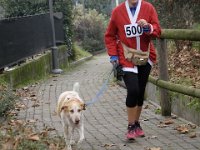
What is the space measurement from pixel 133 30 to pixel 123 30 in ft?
0.49

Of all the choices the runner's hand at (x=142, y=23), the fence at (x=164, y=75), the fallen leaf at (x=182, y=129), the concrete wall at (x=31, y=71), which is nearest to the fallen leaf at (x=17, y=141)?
the runner's hand at (x=142, y=23)

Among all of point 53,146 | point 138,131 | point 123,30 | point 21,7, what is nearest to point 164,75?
point 138,131

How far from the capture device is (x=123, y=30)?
746 cm

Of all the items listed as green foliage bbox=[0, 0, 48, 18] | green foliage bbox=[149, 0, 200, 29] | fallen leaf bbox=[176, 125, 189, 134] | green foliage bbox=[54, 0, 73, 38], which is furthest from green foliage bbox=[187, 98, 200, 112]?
green foliage bbox=[54, 0, 73, 38]

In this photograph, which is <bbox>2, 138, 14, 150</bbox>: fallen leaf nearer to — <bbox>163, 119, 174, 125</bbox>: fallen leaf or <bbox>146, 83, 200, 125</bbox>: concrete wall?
<bbox>146, 83, 200, 125</bbox>: concrete wall

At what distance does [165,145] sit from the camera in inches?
287

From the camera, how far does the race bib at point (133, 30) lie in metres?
7.36

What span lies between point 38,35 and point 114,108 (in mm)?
8261

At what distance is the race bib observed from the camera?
7.36 meters

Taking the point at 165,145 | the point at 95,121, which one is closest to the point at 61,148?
the point at 165,145

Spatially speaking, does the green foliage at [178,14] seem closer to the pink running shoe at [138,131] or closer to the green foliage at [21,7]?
the pink running shoe at [138,131]

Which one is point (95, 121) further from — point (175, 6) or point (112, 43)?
point (175, 6)

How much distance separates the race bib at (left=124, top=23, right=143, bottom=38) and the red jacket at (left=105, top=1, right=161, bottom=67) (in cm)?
5

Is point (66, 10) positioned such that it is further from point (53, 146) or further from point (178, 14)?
point (53, 146)
